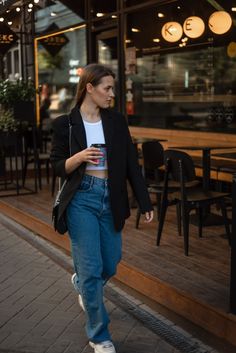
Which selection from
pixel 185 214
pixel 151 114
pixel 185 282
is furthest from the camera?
pixel 151 114

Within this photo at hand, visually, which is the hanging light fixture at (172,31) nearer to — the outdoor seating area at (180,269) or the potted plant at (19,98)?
the potted plant at (19,98)

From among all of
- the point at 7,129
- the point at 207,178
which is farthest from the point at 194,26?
the point at 207,178

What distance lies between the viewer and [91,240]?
3.71m

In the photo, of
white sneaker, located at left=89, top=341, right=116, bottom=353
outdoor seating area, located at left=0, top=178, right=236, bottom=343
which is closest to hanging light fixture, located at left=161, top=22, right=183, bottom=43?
outdoor seating area, located at left=0, top=178, right=236, bottom=343

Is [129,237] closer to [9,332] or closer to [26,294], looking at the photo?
[26,294]

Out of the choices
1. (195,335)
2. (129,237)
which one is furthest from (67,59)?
(195,335)

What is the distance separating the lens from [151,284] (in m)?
4.93

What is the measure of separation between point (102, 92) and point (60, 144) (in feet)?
1.37

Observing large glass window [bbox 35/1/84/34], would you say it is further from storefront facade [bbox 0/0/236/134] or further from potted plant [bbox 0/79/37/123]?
potted plant [bbox 0/79/37/123]

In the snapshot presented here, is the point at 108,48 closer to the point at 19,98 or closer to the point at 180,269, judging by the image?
the point at 19,98

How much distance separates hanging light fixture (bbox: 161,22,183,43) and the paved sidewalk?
17.8 feet

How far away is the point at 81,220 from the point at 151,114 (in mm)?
7628

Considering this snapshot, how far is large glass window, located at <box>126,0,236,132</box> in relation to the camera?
9461 millimetres

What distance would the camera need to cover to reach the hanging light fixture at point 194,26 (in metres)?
9.70
